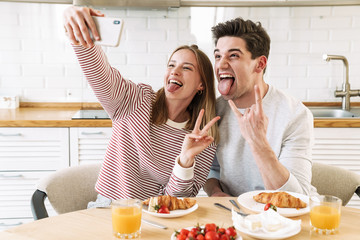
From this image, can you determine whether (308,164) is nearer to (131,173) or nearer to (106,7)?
(131,173)

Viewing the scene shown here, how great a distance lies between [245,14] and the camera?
130 inches

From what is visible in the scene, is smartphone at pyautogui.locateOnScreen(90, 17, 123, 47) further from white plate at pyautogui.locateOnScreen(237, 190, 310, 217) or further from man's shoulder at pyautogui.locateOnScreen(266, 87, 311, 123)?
man's shoulder at pyautogui.locateOnScreen(266, 87, 311, 123)

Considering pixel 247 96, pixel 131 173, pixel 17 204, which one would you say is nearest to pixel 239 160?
pixel 247 96

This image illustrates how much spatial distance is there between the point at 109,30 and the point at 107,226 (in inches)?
Result: 24.0

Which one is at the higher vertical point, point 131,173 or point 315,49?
point 315,49

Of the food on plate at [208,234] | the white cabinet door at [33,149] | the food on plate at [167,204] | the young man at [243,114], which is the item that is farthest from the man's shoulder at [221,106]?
the white cabinet door at [33,149]

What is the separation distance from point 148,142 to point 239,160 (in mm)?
436

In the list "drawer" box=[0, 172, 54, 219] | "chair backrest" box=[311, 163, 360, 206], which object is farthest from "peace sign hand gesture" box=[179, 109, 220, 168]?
"drawer" box=[0, 172, 54, 219]

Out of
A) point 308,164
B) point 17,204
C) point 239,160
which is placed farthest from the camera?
point 17,204

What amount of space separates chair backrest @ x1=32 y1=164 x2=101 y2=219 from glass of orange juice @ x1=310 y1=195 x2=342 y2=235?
1.07 meters

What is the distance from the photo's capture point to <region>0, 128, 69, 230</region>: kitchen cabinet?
274cm

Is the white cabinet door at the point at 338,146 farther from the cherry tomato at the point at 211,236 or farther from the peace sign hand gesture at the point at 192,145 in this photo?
the cherry tomato at the point at 211,236

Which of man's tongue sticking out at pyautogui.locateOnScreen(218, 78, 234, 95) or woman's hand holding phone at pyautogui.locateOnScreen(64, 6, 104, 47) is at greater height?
woman's hand holding phone at pyautogui.locateOnScreen(64, 6, 104, 47)

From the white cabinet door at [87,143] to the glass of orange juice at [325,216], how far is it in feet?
5.95
